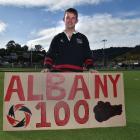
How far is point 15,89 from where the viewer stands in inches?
267

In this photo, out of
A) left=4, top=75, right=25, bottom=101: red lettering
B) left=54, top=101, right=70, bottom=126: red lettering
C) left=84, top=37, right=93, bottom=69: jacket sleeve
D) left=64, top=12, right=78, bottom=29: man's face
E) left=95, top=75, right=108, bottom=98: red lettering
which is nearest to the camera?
left=4, top=75, right=25, bottom=101: red lettering

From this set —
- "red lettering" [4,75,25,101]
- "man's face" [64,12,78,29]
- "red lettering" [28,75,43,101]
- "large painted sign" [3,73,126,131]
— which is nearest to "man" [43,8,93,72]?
"man's face" [64,12,78,29]

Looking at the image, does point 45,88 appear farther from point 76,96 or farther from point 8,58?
point 8,58

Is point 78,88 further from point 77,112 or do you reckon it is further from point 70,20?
point 70,20

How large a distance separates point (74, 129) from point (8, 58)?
13883 cm

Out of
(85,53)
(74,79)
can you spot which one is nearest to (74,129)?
(74,79)

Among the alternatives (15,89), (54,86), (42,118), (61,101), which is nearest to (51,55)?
(54,86)

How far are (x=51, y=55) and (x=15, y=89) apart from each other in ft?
3.94

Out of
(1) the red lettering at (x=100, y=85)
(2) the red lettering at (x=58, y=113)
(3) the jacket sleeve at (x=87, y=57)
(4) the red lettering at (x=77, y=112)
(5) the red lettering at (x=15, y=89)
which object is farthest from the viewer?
(3) the jacket sleeve at (x=87, y=57)

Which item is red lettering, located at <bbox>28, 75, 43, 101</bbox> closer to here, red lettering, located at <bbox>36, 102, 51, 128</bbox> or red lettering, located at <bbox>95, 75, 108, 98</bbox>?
red lettering, located at <bbox>36, 102, 51, 128</bbox>

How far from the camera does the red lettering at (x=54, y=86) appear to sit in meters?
6.91

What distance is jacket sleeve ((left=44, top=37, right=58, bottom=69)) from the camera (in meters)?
7.70

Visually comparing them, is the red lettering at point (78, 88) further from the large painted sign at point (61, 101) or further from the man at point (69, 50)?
the man at point (69, 50)

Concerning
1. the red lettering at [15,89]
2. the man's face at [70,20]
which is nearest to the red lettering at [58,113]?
the red lettering at [15,89]
